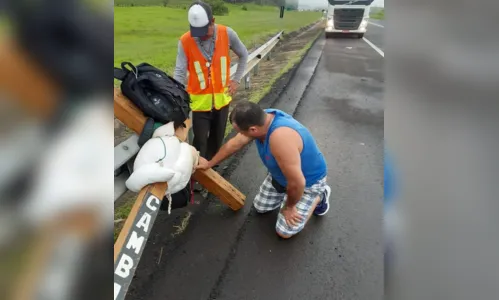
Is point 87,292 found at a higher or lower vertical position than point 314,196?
higher

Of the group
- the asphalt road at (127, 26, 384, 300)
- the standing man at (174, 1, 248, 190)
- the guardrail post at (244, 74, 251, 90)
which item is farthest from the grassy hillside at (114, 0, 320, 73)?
the asphalt road at (127, 26, 384, 300)

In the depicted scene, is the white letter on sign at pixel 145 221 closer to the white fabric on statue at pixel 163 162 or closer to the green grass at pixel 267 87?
the white fabric on statue at pixel 163 162

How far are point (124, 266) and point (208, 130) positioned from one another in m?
2.39

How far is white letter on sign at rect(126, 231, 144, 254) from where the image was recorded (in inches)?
80.4

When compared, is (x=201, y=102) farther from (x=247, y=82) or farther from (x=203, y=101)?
(x=247, y=82)

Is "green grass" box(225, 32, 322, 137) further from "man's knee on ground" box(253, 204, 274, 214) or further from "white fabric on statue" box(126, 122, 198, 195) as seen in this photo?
"white fabric on statue" box(126, 122, 198, 195)

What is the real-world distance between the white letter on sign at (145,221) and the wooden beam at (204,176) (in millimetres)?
635

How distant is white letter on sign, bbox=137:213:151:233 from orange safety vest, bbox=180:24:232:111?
187cm

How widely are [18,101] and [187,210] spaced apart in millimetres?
3091

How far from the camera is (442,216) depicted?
545mm

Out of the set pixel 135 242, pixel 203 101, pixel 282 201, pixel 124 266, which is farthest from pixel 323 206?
pixel 124 266

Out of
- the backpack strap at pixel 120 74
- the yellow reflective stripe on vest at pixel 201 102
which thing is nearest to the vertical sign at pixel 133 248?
the backpack strap at pixel 120 74

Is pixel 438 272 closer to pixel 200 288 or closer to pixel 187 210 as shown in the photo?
pixel 200 288

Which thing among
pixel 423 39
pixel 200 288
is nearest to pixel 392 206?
pixel 423 39
